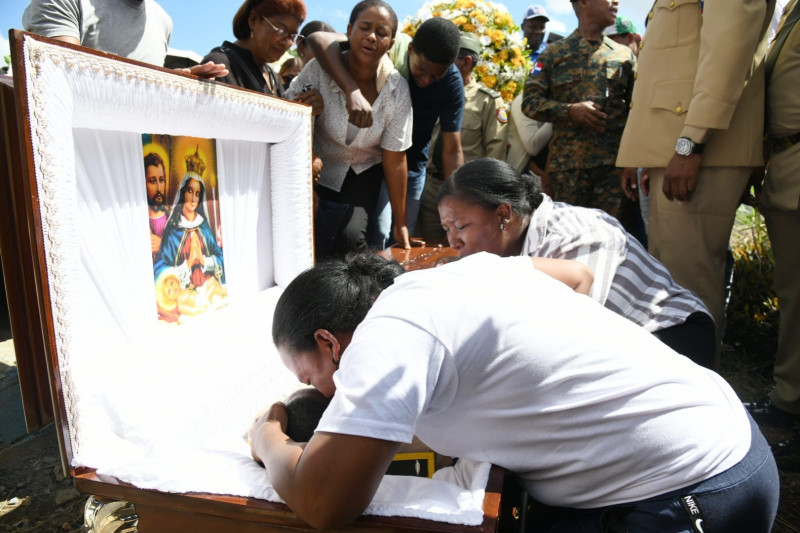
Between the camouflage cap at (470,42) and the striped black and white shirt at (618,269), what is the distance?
2.33 meters

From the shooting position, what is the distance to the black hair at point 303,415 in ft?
4.46

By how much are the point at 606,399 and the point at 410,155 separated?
244 centimetres

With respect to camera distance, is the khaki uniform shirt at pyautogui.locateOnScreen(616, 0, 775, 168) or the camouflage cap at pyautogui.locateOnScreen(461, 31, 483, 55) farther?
the camouflage cap at pyautogui.locateOnScreen(461, 31, 483, 55)

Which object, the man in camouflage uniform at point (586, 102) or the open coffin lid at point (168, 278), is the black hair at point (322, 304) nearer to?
the open coffin lid at point (168, 278)

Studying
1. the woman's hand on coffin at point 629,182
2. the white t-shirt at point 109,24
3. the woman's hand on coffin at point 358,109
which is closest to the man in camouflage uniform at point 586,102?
the woman's hand on coffin at point 629,182

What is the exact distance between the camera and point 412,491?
108 cm

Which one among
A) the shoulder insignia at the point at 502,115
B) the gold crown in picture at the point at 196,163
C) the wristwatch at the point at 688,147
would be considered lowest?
the gold crown in picture at the point at 196,163

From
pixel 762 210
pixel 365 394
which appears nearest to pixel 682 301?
pixel 762 210

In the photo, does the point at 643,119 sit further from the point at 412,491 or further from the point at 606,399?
the point at 412,491

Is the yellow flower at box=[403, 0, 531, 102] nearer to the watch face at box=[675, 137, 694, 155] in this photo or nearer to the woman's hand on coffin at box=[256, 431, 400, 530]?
the watch face at box=[675, 137, 694, 155]

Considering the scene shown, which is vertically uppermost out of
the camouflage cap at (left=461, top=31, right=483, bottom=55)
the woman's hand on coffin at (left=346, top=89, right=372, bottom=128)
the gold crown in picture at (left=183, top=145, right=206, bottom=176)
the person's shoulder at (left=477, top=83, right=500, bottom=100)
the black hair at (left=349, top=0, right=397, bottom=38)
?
the camouflage cap at (left=461, top=31, right=483, bottom=55)

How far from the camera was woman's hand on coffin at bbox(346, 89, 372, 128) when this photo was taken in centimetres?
258

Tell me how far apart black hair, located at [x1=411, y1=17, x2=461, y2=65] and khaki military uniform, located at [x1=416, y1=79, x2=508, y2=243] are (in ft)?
3.72

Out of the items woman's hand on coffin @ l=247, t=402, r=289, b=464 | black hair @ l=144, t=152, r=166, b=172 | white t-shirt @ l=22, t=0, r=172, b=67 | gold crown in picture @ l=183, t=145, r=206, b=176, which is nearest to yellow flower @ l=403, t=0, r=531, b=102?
white t-shirt @ l=22, t=0, r=172, b=67
